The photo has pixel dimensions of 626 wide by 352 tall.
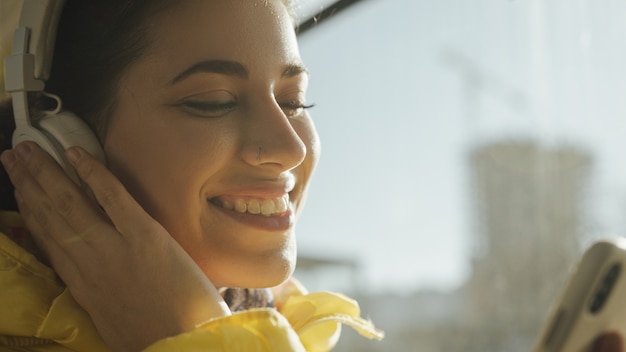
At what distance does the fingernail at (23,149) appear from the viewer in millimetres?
836

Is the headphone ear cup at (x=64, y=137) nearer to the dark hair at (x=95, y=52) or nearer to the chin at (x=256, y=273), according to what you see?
the dark hair at (x=95, y=52)

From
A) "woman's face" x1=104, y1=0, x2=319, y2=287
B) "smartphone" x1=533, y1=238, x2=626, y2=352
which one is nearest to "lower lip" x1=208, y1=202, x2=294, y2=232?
"woman's face" x1=104, y1=0, x2=319, y2=287

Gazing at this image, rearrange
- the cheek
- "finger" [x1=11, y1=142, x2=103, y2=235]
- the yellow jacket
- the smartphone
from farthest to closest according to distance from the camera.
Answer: the cheek
"finger" [x1=11, y1=142, x2=103, y2=235]
the yellow jacket
the smartphone

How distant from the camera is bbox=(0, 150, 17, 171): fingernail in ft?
2.78

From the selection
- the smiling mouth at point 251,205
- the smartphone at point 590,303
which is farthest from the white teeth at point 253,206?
the smartphone at point 590,303

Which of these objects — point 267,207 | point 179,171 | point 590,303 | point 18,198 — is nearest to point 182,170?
point 179,171

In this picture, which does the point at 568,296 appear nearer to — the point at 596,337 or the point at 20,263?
the point at 596,337

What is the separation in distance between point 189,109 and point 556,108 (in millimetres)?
965

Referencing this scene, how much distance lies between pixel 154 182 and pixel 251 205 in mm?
108

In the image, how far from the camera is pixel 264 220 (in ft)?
2.73

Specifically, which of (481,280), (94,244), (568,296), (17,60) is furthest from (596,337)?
(481,280)

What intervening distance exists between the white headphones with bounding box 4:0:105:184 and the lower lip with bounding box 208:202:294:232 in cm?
17

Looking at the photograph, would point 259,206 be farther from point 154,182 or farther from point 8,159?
point 8,159

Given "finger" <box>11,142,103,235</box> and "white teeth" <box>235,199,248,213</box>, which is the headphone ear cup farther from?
"white teeth" <box>235,199,248,213</box>
